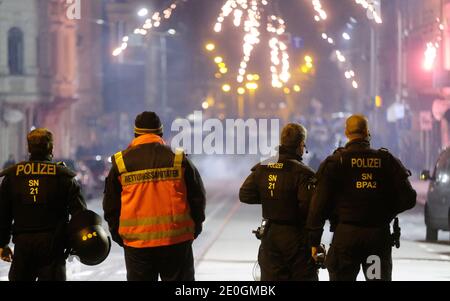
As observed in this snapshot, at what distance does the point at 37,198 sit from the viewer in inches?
373

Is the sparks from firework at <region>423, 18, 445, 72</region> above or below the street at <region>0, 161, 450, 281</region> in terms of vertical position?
above

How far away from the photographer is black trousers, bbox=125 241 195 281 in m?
9.05

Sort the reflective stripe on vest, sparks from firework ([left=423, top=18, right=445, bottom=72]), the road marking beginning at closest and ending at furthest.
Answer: the reflective stripe on vest < the road marking < sparks from firework ([left=423, top=18, right=445, bottom=72])

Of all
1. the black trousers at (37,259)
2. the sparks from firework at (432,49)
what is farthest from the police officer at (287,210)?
the sparks from firework at (432,49)

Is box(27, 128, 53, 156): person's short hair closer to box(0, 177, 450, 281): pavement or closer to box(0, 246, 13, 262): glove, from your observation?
box(0, 246, 13, 262): glove

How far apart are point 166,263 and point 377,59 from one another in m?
75.0

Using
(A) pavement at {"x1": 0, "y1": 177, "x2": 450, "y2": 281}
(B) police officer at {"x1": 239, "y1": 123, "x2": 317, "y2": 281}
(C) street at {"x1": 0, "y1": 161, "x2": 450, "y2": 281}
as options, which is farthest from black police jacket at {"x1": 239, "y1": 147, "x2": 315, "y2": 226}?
(C) street at {"x1": 0, "y1": 161, "x2": 450, "y2": 281}

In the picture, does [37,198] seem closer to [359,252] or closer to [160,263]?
[160,263]

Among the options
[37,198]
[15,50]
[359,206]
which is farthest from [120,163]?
[15,50]

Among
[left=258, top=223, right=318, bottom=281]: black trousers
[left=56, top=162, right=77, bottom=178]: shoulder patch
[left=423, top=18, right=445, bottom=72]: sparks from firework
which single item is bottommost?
[left=258, top=223, right=318, bottom=281]: black trousers

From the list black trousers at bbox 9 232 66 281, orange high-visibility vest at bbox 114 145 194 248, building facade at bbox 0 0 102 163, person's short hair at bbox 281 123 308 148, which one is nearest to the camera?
orange high-visibility vest at bbox 114 145 194 248

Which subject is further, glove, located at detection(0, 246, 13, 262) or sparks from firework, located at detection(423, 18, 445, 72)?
sparks from firework, located at detection(423, 18, 445, 72)

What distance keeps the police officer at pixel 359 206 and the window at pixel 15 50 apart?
4390 cm

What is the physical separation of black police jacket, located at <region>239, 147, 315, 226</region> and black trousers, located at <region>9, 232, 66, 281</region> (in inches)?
69.0
